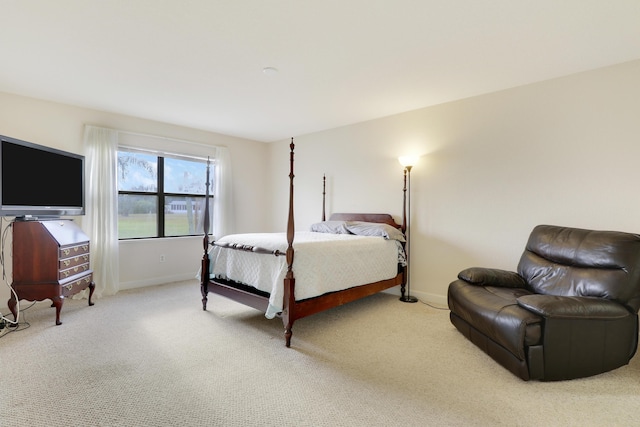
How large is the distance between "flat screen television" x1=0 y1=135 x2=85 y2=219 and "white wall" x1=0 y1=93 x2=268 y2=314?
1.52 ft

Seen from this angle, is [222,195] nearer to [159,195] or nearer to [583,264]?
[159,195]

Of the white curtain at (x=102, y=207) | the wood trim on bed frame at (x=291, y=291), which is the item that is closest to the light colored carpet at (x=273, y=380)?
the wood trim on bed frame at (x=291, y=291)

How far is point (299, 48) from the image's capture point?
243 cm

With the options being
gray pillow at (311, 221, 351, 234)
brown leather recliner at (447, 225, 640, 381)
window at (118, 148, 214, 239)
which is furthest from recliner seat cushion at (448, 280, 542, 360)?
window at (118, 148, 214, 239)

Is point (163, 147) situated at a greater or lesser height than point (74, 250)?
greater

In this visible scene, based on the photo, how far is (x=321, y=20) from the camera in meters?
2.07

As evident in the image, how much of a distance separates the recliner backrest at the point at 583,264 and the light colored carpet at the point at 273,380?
1.96ft

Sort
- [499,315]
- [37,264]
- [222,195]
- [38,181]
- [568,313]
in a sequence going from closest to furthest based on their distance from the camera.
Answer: [568,313], [499,315], [37,264], [38,181], [222,195]

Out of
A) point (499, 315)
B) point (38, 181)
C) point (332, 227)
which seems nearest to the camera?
point (499, 315)

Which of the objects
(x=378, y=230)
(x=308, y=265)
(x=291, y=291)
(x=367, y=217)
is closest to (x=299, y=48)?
(x=308, y=265)

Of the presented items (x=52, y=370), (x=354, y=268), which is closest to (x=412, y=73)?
(x=354, y=268)

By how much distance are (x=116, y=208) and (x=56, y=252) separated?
1.22m

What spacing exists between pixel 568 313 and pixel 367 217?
259 centimetres

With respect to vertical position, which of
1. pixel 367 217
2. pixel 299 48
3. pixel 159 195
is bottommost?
pixel 367 217
